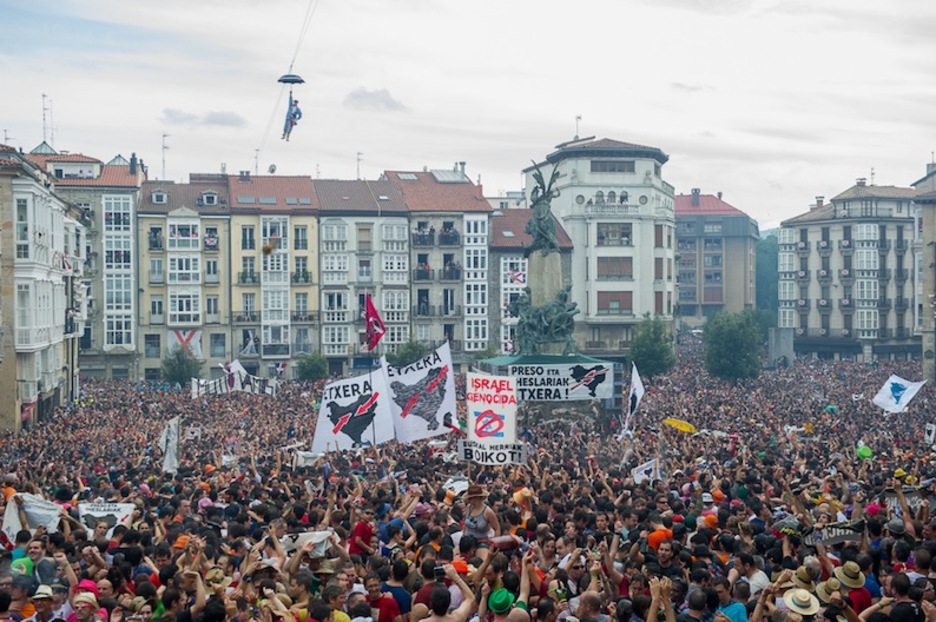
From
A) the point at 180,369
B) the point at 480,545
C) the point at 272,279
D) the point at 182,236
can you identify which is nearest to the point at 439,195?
the point at 272,279

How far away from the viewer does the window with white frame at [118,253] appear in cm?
7925

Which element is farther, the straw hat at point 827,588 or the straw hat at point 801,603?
the straw hat at point 827,588

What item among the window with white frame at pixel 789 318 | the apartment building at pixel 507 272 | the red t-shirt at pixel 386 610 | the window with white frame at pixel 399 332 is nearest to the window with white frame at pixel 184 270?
the window with white frame at pixel 399 332

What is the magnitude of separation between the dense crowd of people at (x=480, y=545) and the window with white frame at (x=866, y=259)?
252 feet

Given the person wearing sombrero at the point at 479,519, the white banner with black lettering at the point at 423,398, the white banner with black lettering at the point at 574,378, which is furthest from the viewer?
the white banner with black lettering at the point at 574,378

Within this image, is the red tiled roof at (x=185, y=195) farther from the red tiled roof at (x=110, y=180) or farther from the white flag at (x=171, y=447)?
the white flag at (x=171, y=447)

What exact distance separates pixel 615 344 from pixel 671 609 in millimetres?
76379

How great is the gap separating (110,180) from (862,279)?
57.0 meters

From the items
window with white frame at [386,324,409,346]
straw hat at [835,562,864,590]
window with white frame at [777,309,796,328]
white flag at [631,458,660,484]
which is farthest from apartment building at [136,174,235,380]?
straw hat at [835,562,864,590]

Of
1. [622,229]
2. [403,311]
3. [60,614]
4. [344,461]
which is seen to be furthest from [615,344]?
[60,614]

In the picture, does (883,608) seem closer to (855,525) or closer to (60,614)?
(855,525)

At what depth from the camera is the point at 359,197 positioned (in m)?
85.6

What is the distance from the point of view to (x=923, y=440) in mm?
35156

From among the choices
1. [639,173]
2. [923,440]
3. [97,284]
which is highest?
[639,173]
